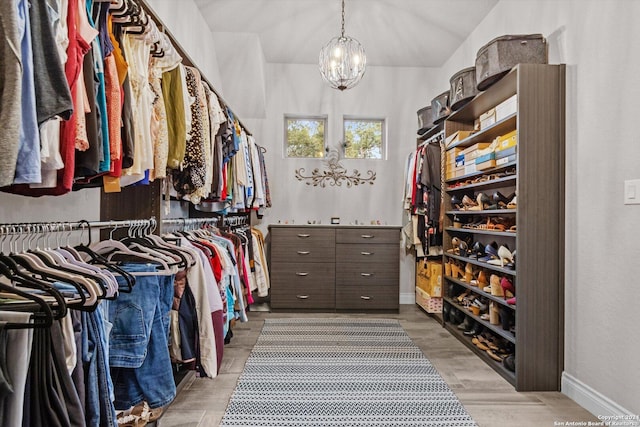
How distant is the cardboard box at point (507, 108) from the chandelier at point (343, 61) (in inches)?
38.6

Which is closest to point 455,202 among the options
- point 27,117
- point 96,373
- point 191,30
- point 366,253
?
point 366,253

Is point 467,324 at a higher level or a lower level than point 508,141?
lower

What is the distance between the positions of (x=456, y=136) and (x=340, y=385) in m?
2.24

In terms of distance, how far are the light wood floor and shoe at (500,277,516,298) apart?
0.51 metres

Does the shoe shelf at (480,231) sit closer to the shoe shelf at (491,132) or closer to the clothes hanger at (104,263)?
the shoe shelf at (491,132)

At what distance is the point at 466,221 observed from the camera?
365 centimetres

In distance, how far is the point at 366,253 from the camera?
4.16 m

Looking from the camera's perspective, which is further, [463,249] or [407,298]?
[407,298]

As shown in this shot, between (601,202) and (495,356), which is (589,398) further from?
(601,202)

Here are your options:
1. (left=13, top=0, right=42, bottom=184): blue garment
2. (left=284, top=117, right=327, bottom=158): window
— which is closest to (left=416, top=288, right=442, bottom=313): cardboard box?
(left=284, top=117, right=327, bottom=158): window

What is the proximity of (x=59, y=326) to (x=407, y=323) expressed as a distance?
328 cm

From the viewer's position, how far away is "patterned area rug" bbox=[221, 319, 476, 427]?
1987mm

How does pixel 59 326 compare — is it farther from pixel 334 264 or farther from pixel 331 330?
pixel 334 264

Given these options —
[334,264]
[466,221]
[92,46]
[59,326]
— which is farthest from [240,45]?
[59,326]
